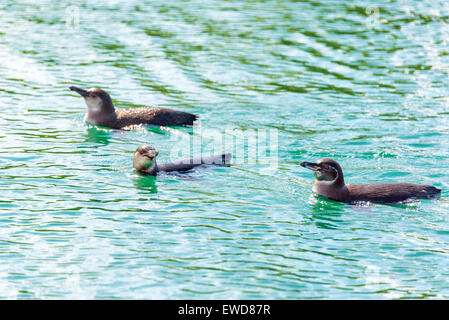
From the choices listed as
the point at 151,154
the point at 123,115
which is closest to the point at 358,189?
the point at 151,154

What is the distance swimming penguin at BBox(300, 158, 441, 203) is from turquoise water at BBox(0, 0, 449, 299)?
0.21 m

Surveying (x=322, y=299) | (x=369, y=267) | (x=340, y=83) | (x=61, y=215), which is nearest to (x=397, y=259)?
(x=369, y=267)

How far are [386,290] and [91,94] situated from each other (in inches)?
383

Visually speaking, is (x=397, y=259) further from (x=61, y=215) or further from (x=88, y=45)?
(x=88, y=45)

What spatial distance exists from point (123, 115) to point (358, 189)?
6393 mm

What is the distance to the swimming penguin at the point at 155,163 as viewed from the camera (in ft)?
46.1

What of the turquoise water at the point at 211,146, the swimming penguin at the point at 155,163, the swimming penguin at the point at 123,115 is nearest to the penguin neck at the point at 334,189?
the turquoise water at the point at 211,146

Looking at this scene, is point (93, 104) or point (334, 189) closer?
point (334, 189)

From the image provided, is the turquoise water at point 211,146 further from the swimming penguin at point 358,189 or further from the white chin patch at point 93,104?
the white chin patch at point 93,104

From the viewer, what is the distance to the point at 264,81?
852 inches

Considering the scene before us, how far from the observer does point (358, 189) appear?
525 inches

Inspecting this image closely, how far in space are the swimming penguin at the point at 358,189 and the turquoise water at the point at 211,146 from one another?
21 centimetres

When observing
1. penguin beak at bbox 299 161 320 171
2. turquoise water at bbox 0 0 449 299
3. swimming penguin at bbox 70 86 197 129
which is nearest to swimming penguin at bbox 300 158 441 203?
penguin beak at bbox 299 161 320 171

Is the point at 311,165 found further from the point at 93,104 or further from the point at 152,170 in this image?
the point at 93,104
